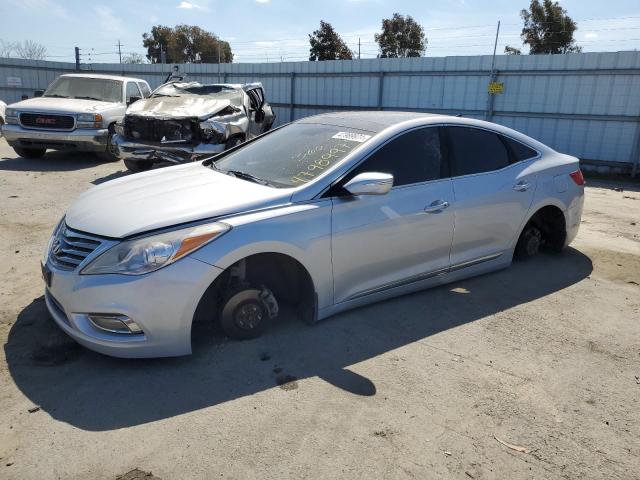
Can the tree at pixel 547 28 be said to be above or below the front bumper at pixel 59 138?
above

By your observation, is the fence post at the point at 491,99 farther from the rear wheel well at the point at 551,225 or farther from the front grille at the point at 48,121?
the front grille at the point at 48,121

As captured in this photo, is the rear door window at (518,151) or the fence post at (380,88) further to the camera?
the fence post at (380,88)

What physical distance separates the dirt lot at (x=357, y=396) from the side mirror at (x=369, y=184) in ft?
3.28

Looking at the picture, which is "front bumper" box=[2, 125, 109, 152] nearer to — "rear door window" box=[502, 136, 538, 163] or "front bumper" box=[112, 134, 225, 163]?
"front bumper" box=[112, 134, 225, 163]

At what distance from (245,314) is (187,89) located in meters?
8.16

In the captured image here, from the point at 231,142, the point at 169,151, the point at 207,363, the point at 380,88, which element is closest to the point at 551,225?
the point at 207,363

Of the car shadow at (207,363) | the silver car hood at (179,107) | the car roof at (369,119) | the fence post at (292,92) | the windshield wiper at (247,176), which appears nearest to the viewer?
the car shadow at (207,363)

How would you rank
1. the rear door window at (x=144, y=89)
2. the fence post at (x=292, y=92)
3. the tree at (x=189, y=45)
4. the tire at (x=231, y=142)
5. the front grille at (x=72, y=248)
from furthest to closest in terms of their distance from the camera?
the tree at (x=189, y=45)
the fence post at (x=292, y=92)
the rear door window at (x=144, y=89)
the tire at (x=231, y=142)
the front grille at (x=72, y=248)

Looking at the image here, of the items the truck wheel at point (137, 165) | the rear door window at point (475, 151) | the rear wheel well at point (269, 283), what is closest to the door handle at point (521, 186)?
the rear door window at point (475, 151)

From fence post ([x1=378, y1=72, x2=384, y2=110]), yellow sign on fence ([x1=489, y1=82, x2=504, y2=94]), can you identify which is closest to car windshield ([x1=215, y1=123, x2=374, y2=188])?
yellow sign on fence ([x1=489, y1=82, x2=504, y2=94])

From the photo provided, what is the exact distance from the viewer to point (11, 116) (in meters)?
10.5

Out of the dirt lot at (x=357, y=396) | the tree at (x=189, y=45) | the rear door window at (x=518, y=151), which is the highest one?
the tree at (x=189, y=45)

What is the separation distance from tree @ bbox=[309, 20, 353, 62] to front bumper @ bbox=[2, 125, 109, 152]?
101 ft

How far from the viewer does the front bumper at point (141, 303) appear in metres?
3.02
